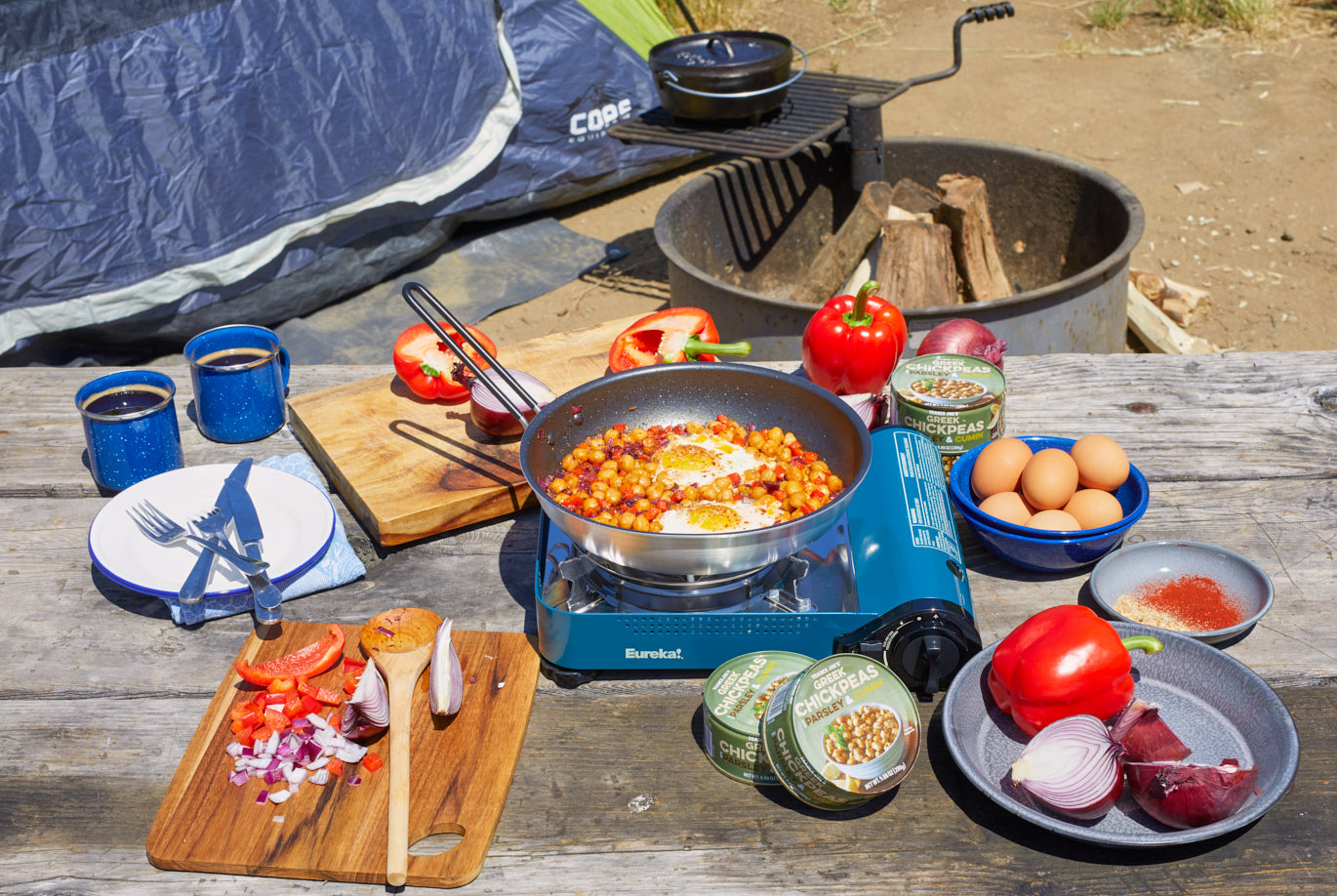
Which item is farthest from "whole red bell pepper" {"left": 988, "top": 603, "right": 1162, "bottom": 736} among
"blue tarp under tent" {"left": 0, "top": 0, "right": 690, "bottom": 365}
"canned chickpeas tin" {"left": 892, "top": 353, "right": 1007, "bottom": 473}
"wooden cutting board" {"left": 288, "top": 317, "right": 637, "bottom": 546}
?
"blue tarp under tent" {"left": 0, "top": 0, "right": 690, "bottom": 365}

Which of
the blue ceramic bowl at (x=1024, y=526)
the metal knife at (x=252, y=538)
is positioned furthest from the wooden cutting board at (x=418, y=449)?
the blue ceramic bowl at (x=1024, y=526)

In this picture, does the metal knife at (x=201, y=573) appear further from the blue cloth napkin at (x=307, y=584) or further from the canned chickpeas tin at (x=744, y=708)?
the canned chickpeas tin at (x=744, y=708)

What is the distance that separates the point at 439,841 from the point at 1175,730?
3.21 ft

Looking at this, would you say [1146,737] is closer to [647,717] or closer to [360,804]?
[647,717]

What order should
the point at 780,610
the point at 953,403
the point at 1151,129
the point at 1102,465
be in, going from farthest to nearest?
the point at 1151,129, the point at 953,403, the point at 1102,465, the point at 780,610

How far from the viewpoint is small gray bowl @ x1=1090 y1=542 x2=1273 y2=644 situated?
1619 millimetres

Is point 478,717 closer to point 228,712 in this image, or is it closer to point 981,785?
point 228,712

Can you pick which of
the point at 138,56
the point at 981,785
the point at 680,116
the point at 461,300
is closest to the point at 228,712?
the point at 981,785

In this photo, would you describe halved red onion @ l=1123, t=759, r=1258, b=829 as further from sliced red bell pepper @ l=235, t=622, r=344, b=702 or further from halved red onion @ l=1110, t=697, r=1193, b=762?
sliced red bell pepper @ l=235, t=622, r=344, b=702

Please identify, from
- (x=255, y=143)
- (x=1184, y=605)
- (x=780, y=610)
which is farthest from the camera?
(x=255, y=143)

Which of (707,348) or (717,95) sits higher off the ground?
(707,348)

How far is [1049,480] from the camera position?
1.71 m

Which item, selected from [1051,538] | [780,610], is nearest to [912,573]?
[780,610]

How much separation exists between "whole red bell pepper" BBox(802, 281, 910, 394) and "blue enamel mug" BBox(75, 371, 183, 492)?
1.22 metres
